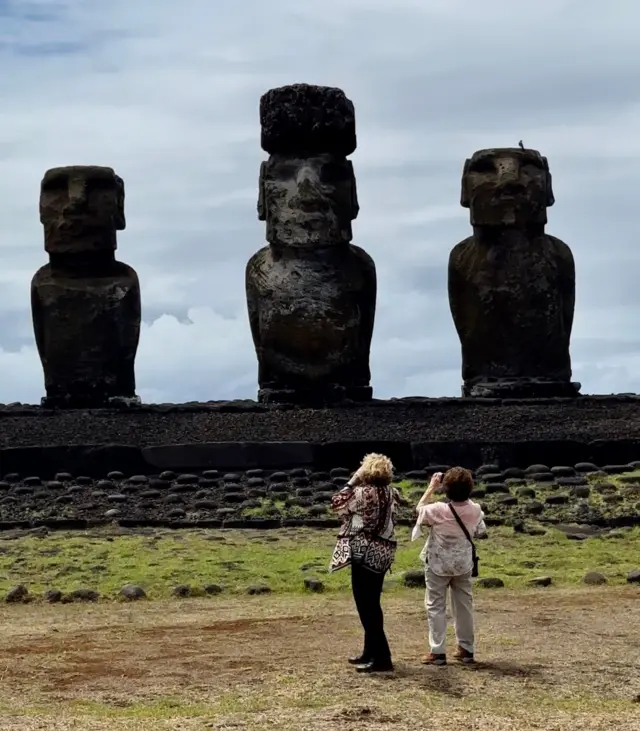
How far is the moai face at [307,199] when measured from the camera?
21.1 meters

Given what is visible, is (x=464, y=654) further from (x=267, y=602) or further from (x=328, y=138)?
(x=328, y=138)

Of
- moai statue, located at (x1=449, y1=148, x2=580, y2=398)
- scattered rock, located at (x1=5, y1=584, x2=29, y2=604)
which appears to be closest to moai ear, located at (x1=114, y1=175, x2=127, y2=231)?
moai statue, located at (x1=449, y1=148, x2=580, y2=398)

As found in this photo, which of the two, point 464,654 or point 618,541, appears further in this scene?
point 618,541

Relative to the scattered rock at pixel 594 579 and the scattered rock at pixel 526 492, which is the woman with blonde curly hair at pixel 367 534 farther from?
the scattered rock at pixel 526 492

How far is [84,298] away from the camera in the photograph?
21609 millimetres

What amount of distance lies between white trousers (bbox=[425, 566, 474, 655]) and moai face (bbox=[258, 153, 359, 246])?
473 inches

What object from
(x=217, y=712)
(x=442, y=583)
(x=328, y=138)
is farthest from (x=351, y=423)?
(x=217, y=712)

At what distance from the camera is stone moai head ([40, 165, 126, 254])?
2184 centimetres

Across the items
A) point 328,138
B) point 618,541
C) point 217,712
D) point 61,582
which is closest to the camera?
point 217,712

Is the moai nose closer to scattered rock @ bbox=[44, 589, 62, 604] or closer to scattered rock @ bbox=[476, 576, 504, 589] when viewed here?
scattered rock @ bbox=[44, 589, 62, 604]

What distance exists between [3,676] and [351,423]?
10.7 m

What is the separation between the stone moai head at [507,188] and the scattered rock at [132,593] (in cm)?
1008

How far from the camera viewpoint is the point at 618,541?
14086mm

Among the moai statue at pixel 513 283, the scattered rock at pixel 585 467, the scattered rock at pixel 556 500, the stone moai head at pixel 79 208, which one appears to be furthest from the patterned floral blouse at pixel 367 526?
the stone moai head at pixel 79 208
